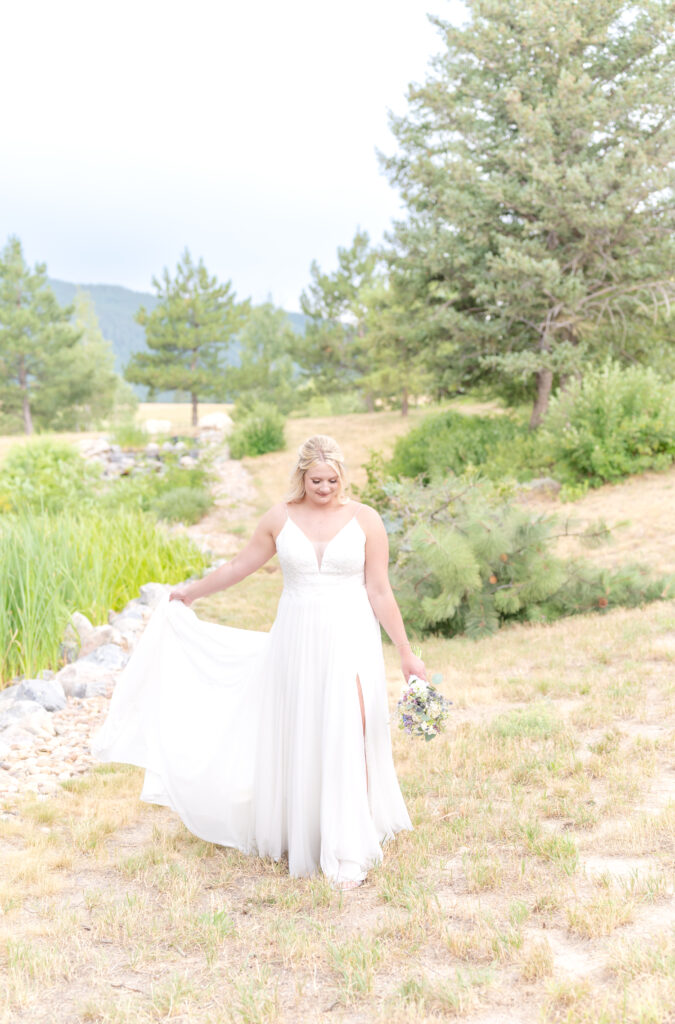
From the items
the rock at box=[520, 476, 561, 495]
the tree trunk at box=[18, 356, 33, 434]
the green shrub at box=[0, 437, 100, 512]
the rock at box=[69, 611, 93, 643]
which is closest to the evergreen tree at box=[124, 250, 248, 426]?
the tree trunk at box=[18, 356, 33, 434]

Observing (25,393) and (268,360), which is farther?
(268,360)

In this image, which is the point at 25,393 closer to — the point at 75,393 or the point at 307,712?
the point at 75,393

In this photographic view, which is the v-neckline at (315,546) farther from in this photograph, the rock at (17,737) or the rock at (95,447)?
the rock at (95,447)

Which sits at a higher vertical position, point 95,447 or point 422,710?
point 95,447

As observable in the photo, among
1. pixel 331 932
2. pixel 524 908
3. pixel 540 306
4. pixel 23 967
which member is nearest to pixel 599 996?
pixel 524 908

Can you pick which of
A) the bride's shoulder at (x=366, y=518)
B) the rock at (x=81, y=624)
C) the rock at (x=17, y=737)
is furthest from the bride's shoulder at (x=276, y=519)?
the rock at (x=81, y=624)

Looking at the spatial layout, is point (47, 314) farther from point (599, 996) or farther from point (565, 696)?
point (599, 996)

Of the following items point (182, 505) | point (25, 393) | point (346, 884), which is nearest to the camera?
point (346, 884)

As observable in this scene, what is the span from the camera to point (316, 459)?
3873mm

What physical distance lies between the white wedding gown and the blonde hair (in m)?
0.19

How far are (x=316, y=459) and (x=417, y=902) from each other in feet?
6.19

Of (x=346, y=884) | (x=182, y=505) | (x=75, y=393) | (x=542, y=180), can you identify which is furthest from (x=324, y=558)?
(x=75, y=393)

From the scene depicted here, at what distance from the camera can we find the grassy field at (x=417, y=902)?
293cm

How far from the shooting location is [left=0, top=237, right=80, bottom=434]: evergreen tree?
40031mm
